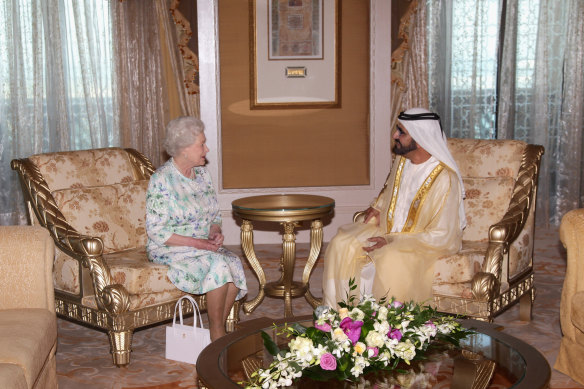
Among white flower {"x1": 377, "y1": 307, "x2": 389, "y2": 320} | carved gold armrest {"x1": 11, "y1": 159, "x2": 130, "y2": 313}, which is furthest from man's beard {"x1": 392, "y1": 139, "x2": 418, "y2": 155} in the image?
white flower {"x1": 377, "y1": 307, "x2": 389, "y2": 320}

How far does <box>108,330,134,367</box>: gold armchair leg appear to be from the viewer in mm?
4270

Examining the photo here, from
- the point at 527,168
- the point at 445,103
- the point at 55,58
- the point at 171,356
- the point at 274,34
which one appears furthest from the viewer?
the point at 445,103

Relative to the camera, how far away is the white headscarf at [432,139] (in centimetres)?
468

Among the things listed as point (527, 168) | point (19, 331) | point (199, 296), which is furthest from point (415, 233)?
point (19, 331)

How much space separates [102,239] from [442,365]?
2500 millimetres

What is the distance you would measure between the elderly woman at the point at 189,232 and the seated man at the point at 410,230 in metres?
0.71

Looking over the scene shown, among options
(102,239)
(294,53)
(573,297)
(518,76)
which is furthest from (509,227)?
(518,76)

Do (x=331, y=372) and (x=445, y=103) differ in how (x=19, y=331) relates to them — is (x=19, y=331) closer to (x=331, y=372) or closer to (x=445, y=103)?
(x=331, y=372)

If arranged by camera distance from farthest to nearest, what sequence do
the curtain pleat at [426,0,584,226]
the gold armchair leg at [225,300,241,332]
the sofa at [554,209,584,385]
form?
1. the curtain pleat at [426,0,584,226]
2. the gold armchair leg at [225,300,241,332]
3. the sofa at [554,209,584,385]

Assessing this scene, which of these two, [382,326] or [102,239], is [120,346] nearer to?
[102,239]

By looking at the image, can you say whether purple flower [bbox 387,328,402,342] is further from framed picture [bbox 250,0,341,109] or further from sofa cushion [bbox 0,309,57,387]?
framed picture [bbox 250,0,341,109]

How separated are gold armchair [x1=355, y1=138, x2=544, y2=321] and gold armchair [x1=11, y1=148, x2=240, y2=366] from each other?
1.43 meters

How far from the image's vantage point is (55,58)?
758cm

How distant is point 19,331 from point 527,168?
3.36 metres
